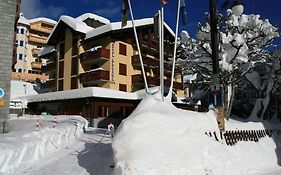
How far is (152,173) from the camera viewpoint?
655 cm

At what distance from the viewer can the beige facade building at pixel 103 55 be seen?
3394cm

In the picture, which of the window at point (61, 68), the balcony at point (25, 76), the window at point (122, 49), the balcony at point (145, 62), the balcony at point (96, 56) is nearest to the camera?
the balcony at point (96, 56)

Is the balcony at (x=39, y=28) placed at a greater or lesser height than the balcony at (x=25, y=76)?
greater

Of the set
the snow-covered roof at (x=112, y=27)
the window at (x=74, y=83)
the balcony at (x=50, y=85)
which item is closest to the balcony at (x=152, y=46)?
the snow-covered roof at (x=112, y=27)

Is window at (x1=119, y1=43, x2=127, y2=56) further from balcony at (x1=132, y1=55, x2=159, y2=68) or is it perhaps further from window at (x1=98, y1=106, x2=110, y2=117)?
window at (x1=98, y1=106, x2=110, y2=117)

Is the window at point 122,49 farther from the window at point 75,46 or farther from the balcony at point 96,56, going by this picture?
the window at point 75,46

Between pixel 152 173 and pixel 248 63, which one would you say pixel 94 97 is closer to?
pixel 248 63

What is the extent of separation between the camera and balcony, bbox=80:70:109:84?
107 ft

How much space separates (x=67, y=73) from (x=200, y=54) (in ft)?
76.6

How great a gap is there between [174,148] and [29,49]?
63068mm

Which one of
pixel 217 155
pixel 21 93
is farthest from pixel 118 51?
pixel 217 155

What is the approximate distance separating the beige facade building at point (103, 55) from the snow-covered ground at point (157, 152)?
69.4ft

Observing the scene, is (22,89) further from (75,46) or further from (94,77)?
(94,77)

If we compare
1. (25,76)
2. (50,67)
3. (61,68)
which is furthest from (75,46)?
(25,76)
